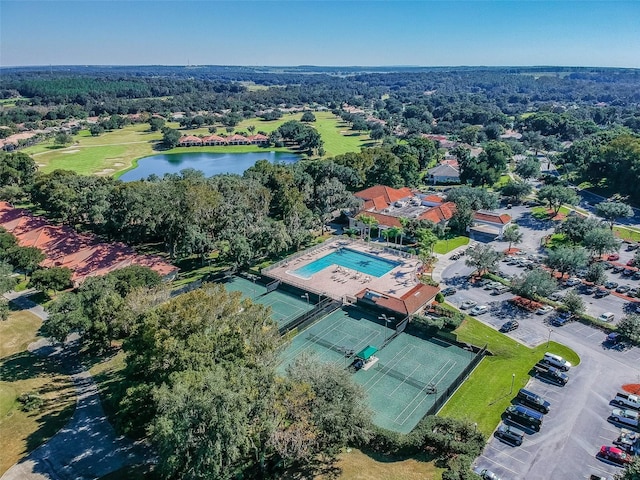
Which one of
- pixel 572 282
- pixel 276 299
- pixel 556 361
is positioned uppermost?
pixel 556 361

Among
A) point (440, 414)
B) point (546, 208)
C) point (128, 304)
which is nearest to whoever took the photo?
point (440, 414)

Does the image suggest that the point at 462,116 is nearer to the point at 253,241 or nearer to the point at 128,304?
the point at 253,241

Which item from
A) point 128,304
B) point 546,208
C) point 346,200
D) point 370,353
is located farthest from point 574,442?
point 546,208

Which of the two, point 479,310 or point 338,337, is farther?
point 479,310

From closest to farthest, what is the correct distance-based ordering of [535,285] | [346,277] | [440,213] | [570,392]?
[570,392]
[535,285]
[346,277]
[440,213]

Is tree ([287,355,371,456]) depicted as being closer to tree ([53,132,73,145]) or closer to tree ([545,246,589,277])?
Result: tree ([545,246,589,277])

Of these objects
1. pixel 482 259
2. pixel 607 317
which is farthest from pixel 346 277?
pixel 607 317

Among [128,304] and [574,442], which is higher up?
[128,304]

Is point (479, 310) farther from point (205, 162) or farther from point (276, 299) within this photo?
point (205, 162)
